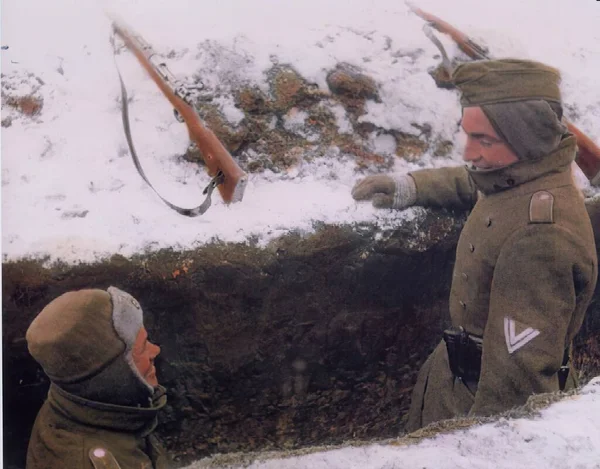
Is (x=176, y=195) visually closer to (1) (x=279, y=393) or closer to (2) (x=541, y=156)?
(1) (x=279, y=393)

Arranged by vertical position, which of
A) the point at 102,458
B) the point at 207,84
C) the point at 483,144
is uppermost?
the point at 483,144

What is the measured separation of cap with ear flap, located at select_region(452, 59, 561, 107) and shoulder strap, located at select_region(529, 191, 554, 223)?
0.30 m

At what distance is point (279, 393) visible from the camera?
2.34 meters

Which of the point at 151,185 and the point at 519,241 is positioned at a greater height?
the point at 519,241

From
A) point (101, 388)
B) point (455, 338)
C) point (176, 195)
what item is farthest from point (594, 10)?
point (101, 388)

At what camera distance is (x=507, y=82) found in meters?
2.06

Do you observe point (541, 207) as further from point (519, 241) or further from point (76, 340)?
point (76, 340)

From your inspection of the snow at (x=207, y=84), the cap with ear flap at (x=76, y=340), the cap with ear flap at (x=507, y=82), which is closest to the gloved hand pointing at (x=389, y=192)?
the snow at (x=207, y=84)

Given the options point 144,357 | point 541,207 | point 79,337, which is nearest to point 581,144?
point 541,207

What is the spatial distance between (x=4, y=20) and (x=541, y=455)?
203 cm

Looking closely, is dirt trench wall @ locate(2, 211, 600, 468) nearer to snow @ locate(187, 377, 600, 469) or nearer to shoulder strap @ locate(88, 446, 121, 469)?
snow @ locate(187, 377, 600, 469)

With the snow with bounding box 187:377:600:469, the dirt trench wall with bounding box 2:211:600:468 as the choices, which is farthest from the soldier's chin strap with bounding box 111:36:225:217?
the snow with bounding box 187:377:600:469

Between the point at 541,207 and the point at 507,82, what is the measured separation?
1.32ft

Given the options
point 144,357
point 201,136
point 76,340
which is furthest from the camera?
point 201,136
